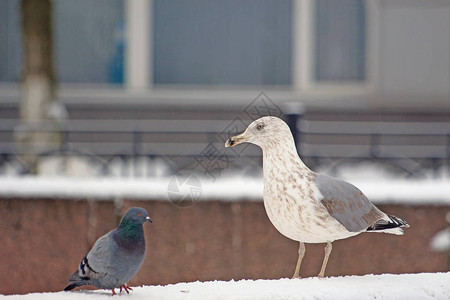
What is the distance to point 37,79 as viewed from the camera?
35.6ft

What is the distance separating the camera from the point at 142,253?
2621 millimetres

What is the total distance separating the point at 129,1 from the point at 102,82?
60.9 inches

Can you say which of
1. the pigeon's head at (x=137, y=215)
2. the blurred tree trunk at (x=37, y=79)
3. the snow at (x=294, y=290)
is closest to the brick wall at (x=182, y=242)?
the blurred tree trunk at (x=37, y=79)

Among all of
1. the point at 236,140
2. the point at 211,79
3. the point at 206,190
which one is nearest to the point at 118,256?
the point at 236,140

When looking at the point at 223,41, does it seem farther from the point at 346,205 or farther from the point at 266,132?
the point at 266,132

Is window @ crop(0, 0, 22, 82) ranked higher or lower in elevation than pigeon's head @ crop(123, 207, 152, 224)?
higher

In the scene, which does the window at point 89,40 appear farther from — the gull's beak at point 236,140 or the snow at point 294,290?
the gull's beak at point 236,140

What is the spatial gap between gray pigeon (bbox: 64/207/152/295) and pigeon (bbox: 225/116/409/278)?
438 mm

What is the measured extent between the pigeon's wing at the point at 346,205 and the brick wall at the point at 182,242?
529 centimetres

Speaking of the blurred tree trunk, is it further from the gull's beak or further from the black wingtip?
the gull's beak

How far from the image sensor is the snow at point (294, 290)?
300 centimetres

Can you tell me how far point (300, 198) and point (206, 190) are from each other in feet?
18.7

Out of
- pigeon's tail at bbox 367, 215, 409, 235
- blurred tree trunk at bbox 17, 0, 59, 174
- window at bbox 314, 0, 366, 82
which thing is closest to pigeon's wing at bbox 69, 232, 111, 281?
pigeon's tail at bbox 367, 215, 409, 235

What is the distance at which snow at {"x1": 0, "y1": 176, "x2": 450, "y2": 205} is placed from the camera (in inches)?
326
